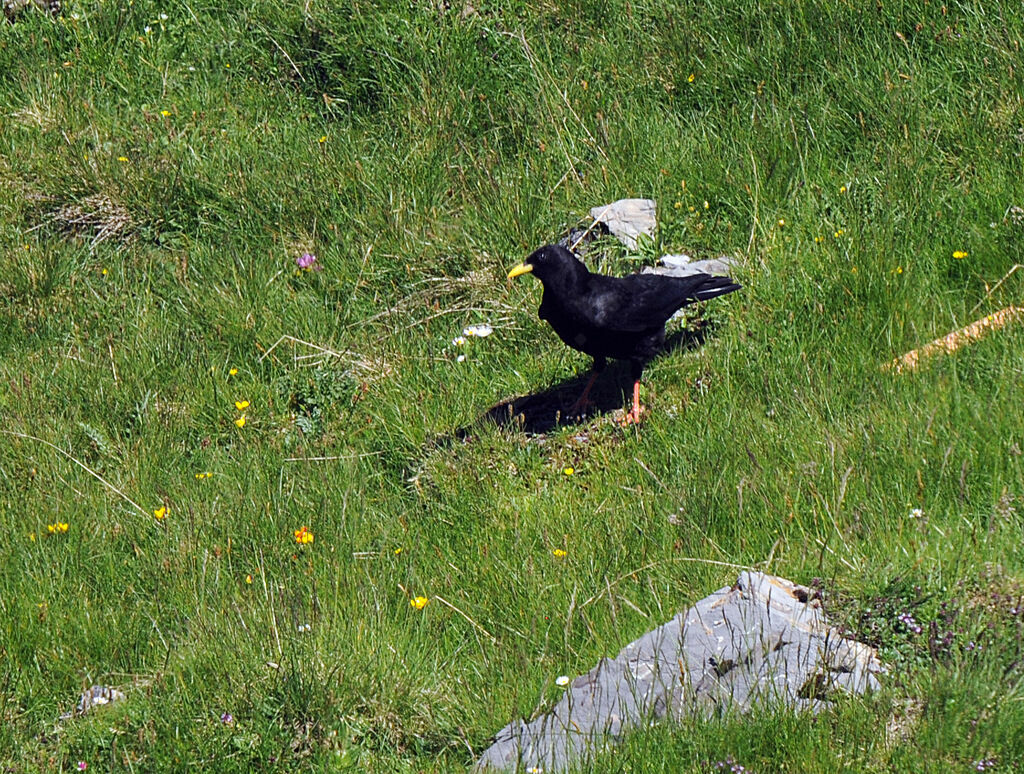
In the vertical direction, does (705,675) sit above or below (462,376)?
above

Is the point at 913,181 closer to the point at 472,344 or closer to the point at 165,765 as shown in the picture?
the point at 472,344

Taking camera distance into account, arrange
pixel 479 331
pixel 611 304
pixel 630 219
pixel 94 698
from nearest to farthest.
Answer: pixel 94 698
pixel 611 304
pixel 479 331
pixel 630 219

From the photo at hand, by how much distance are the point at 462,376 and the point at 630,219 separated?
1.57 metres

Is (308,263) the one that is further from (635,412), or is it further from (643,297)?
(635,412)

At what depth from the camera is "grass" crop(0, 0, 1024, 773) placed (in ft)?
13.0

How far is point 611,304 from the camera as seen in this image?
6172 millimetres

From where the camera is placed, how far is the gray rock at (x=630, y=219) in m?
7.11

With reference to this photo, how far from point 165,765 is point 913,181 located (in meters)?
4.93

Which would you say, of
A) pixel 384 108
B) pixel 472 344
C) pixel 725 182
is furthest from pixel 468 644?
pixel 384 108

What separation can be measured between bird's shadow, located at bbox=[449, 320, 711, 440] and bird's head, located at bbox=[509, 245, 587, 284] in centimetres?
59

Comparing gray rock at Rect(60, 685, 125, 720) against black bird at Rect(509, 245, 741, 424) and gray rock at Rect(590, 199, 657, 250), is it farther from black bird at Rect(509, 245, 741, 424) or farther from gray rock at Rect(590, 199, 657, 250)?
gray rock at Rect(590, 199, 657, 250)

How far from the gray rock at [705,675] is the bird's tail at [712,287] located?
101 inches

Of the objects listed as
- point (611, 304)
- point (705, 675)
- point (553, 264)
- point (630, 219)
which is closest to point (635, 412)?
point (611, 304)

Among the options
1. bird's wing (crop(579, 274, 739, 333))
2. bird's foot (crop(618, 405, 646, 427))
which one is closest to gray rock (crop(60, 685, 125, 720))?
bird's foot (crop(618, 405, 646, 427))
